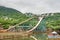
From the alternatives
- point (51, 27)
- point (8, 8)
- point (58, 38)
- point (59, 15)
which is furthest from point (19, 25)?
point (8, 8)

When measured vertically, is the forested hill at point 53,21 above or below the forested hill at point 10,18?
below

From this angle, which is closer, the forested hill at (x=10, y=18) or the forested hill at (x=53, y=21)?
the forested hill at (x=53, y=21)

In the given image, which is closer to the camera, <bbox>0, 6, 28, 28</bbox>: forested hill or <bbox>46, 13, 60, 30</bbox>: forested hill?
<bbox>46, 13, 60, 30</bbox>: forested hill

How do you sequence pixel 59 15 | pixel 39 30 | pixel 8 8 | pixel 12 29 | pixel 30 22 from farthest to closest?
1. pixel 8 8
2. pixel 59 15
3. pixel 30 22
4. pixel 39 30
5. pixel 12 29

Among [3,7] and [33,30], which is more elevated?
[3,7]

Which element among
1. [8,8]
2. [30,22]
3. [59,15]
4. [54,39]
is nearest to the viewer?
[54,39]

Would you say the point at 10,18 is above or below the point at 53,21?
above

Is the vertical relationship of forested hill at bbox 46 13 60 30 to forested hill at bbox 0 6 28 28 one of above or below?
below

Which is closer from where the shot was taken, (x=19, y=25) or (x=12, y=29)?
(x=12, y=29)

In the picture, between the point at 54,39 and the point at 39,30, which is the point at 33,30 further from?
the point at 54,39
